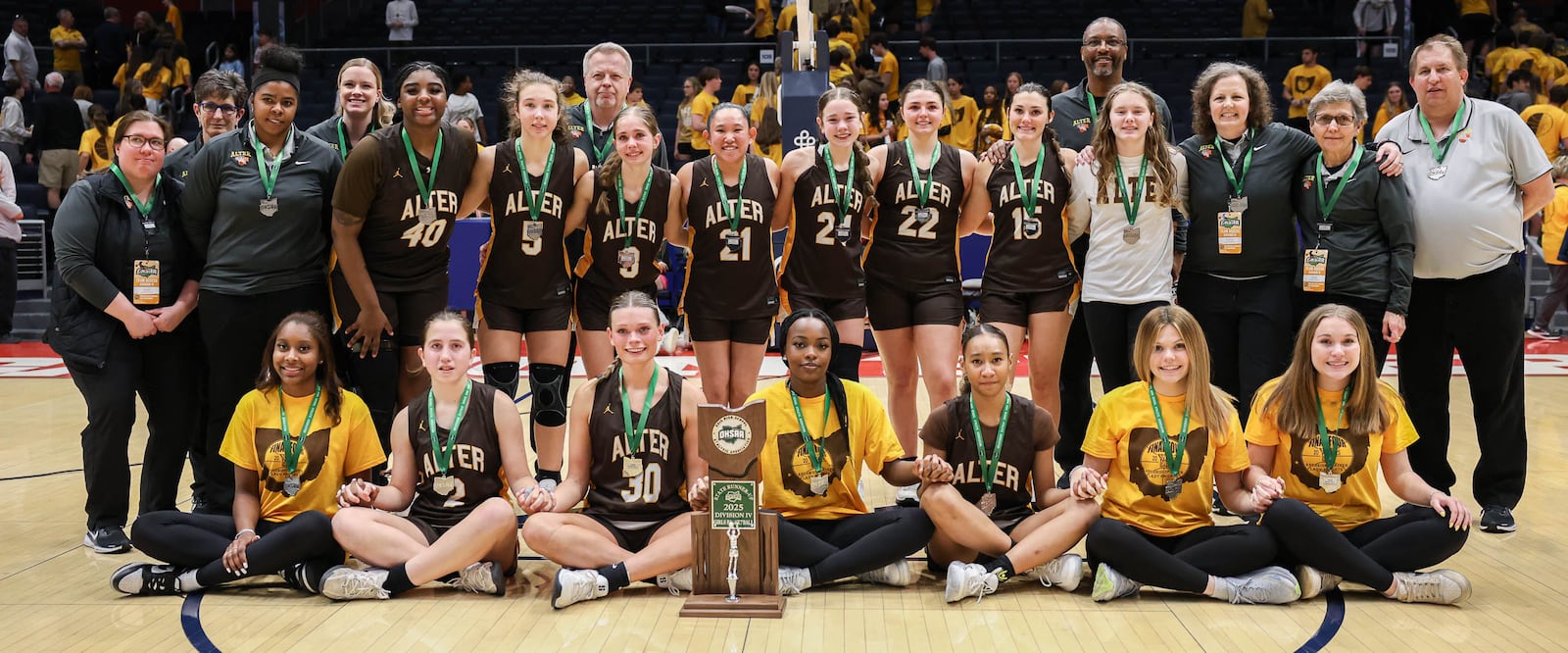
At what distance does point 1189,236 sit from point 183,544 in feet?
11.7

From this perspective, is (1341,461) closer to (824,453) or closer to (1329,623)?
(1329,623)

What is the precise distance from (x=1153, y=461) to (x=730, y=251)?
172cm

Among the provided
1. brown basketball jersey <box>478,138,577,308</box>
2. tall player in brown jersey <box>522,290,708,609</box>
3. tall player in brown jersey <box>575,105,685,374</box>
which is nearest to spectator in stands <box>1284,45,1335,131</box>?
tall player in brown jersey <box>575,105,685,374</box>

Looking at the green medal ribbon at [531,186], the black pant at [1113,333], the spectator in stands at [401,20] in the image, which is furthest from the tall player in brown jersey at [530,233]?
the spectator in stands at [401,20]

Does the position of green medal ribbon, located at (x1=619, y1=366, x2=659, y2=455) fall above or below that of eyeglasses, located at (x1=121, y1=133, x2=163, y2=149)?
below

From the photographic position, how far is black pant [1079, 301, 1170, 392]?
465cm

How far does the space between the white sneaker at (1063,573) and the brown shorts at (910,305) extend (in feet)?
3.91

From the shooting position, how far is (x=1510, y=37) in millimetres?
13680

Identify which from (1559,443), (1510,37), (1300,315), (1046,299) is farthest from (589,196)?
(1510,37)

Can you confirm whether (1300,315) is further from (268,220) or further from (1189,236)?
(268,220)

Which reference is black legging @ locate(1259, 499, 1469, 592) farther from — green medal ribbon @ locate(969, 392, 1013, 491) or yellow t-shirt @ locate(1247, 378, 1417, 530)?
green medal ribbon @ locate(969, 392, 1013, 491)

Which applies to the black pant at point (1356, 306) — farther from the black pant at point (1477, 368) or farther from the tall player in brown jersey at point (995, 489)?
the tall player in brown jersey at point (995, 489)

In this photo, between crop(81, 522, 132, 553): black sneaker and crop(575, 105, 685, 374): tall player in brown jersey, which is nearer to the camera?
crop(81, 522, 132, 553): black sneaker

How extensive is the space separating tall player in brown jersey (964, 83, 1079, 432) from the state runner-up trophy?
4.83ft
